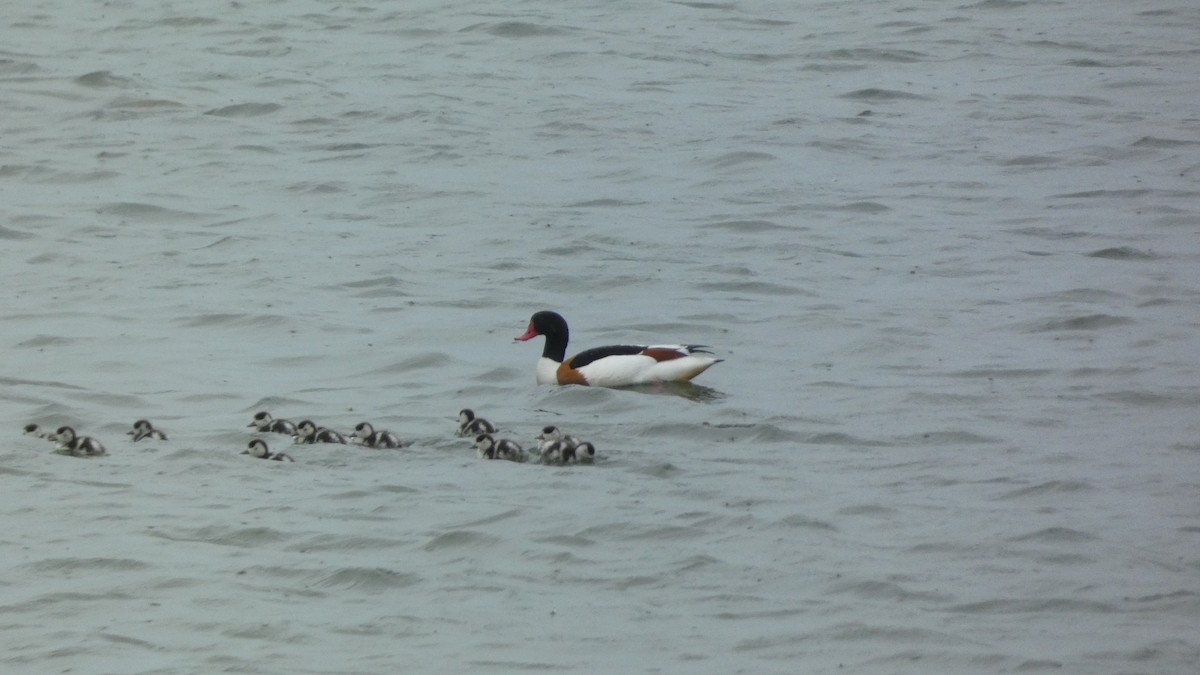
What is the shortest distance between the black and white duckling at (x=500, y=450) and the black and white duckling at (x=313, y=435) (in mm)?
934

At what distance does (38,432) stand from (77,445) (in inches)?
19.1

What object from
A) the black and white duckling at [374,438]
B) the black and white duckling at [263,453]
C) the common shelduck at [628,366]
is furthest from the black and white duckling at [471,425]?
the common shelduck at [628,366]

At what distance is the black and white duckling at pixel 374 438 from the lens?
40.8ft

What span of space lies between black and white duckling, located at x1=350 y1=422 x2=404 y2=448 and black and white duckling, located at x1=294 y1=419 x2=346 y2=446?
11 centimetres

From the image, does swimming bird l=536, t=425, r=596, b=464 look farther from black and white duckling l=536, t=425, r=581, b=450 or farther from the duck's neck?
the duck's neck

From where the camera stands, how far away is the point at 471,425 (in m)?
12.9

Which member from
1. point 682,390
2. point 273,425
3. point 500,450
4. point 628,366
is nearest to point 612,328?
point 628,366

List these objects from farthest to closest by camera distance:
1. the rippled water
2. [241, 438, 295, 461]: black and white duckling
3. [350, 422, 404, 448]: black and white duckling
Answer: [350, 422, 404, 448]: black and white duckling
[241, 438, 295, 461]: black and white duckling
the rippled water

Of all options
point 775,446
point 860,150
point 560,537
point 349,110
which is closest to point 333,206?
point 349,110

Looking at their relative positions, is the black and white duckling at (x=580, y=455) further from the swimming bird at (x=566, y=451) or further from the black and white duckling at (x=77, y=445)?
the black and white duckling at (x=77, y=445)

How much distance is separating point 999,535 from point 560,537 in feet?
7.86

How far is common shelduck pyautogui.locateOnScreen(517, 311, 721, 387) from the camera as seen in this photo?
14555 mm

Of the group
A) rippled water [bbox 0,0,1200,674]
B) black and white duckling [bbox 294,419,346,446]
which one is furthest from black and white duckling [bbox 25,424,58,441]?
black and white duckling [bbox 294,419,346,446]

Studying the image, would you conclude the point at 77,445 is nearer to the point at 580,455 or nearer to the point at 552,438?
the point at 552,438
